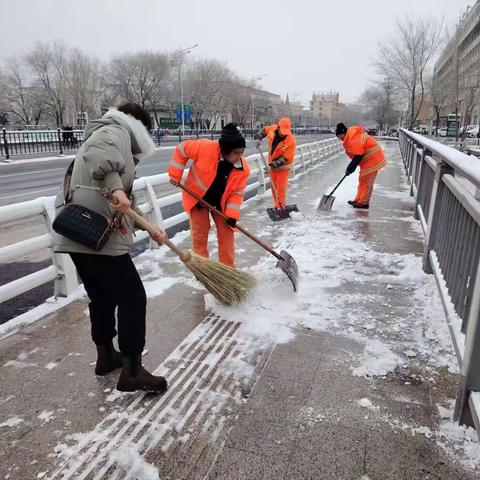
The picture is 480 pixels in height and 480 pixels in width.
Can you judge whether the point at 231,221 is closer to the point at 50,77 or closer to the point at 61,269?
the point at 61,269

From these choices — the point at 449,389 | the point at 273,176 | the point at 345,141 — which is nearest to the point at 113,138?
the point at 449,389

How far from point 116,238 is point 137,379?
84cm

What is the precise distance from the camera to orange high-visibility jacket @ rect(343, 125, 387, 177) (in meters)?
7.81

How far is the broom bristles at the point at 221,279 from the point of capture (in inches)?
133

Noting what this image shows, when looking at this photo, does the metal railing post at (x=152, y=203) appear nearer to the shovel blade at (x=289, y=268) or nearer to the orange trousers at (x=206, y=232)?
the orange trousers at (x=206, y=232)

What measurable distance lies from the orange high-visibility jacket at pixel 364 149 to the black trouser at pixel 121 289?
20.3 ft

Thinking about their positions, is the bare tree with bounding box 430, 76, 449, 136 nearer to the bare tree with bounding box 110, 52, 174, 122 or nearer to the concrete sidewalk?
the bare tree with bounding box 110, 52, 174, 122

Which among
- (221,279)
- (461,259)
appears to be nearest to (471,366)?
(461,259)

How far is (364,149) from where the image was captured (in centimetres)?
789

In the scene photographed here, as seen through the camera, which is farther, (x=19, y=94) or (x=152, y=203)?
(x=19, y=94)

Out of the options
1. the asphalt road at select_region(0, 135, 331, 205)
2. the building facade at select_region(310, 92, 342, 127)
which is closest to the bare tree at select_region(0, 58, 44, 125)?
the asphalt road at select_region(0, 135, 331, 205)

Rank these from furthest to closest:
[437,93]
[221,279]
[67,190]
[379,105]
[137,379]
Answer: [379,105] < [437,93] < [221,279] < [137,379] < [67,190]

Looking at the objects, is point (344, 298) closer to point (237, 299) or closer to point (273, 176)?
point (237, 299)

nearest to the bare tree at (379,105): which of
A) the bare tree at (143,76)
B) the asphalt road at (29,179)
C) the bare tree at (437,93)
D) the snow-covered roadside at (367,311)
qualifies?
the bare tree at (437,93)
